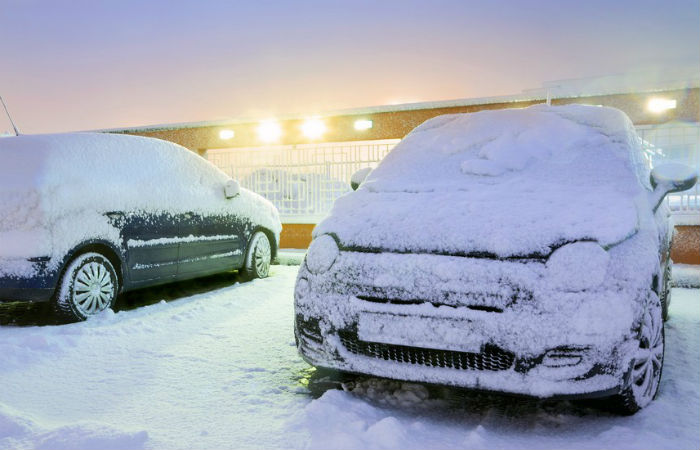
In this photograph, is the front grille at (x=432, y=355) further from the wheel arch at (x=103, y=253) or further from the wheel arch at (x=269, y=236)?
the wheel arch at (x=269, y=236)

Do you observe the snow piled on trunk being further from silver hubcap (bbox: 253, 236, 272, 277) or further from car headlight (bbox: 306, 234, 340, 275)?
car headlight (bbox: 306, 234, 340, 275)

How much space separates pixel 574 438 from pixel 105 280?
372 cm

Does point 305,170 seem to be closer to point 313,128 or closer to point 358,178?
point 313,128

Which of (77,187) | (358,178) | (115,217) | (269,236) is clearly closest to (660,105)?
(269,236)

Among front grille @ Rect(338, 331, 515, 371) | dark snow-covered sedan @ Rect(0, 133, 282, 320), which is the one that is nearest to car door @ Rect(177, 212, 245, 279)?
dark snow-covered sedan @ Rect(0, 133, 282, 320)

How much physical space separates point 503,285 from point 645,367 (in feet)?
2.71

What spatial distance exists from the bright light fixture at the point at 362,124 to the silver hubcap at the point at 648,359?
30.5 feet

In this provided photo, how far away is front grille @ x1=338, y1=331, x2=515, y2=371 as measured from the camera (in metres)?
2.16

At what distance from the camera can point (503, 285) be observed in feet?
7.11

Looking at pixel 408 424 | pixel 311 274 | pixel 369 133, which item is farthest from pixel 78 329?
pixel 369 133

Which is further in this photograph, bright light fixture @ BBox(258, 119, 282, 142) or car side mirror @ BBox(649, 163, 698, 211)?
bright light fixture @ BBox(258, 119, 282, 142)

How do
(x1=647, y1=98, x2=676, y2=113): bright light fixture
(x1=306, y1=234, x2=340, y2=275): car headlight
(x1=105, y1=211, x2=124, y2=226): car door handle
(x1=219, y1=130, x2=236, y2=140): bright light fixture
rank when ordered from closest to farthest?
(x1=306, y1=234, x2=340, y2=275): car headlight
(x1=105, y1=211, x2=124, y2=226): car door handle
(x1=647, y1=98, x2=676, y2=113): bright light fixture
(x1=219, y1=130, x2=236, y2=140): bright light fixture

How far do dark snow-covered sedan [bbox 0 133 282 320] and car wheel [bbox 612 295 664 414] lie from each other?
380 cm

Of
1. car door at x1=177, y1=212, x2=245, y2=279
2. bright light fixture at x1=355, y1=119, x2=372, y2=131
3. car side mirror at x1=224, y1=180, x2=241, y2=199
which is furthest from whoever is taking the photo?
bright light fixture at x1=355, y1=119, x2=372, y2=131
